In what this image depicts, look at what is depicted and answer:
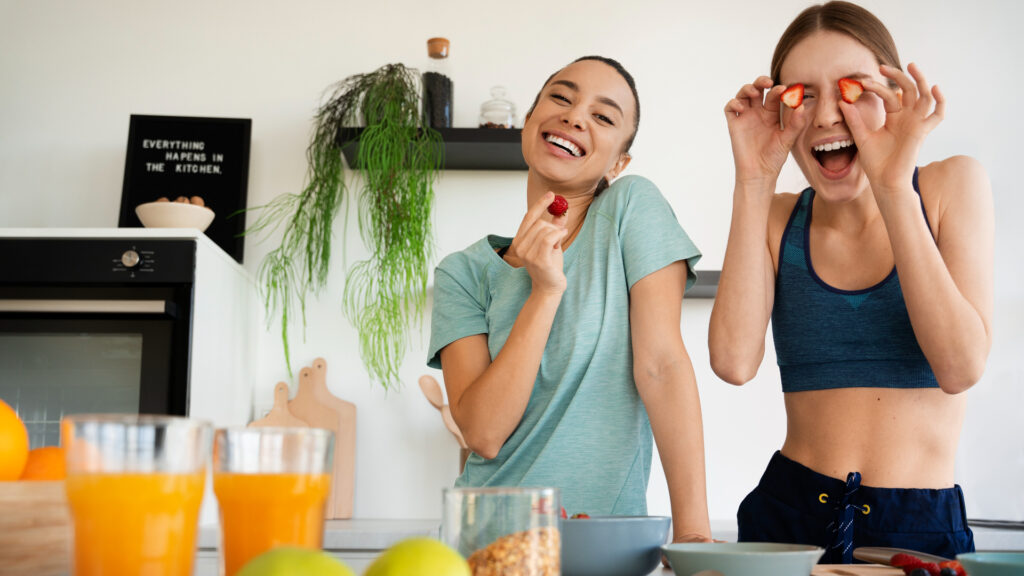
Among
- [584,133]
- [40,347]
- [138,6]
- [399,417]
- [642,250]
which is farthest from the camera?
[138,6]

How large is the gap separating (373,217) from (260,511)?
195 cm

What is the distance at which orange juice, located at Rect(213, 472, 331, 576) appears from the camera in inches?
19.3

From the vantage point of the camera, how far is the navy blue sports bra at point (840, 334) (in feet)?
3.76

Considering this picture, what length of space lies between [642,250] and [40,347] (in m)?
1.73

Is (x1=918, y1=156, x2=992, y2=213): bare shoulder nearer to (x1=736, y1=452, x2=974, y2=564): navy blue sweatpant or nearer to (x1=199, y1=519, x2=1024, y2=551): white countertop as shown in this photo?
(x1=736, y1=452, x2=974, y2=564): navy blue sweatpant

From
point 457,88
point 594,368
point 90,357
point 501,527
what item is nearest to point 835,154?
point 594,368

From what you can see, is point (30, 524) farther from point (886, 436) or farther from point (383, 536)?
point (383, 536)

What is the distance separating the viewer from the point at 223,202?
2.56 m

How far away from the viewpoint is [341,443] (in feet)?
8.00

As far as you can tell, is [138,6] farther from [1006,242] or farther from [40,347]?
[1006,242]

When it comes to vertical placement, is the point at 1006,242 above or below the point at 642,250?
above

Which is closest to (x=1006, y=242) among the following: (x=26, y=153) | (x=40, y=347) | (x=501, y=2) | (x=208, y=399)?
(x=501, y=2)

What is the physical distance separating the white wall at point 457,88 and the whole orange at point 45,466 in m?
1.87

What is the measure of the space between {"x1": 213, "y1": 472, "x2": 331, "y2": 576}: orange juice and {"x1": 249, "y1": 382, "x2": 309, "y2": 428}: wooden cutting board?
196 cm
